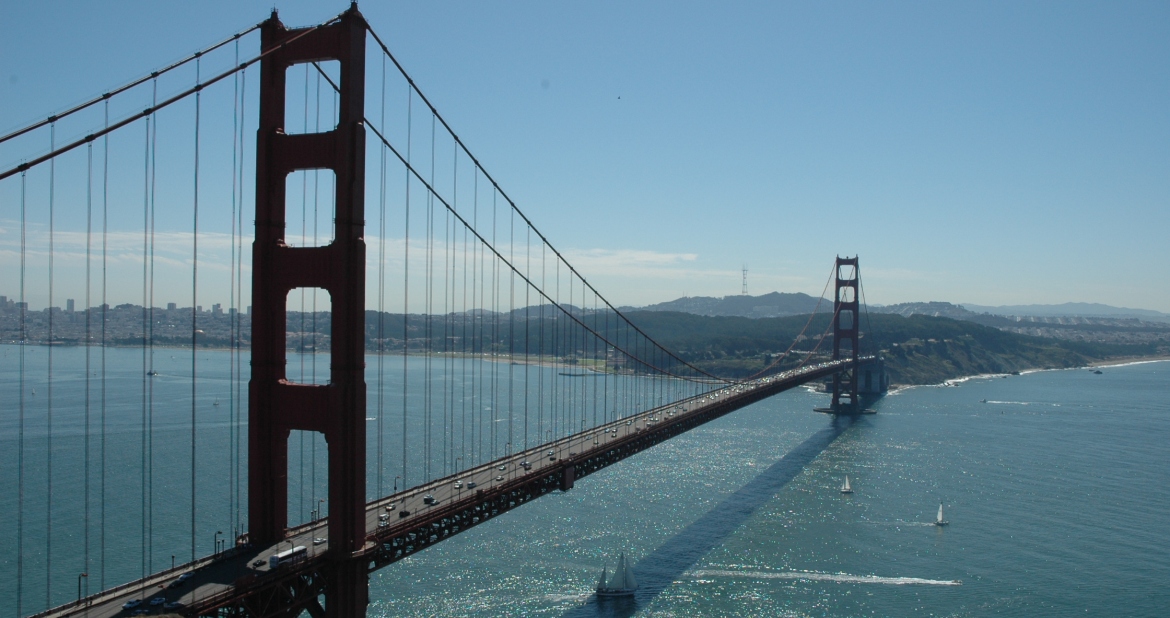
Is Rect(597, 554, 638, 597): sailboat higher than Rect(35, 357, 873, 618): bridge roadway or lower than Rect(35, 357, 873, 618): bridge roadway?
lower

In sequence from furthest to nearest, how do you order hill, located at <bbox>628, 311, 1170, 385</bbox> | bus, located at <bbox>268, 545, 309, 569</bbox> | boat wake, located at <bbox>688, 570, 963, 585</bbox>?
hill, located at <bbox>628, 311, 1170, 385</bbox>
boat wake, located at <bbox>688, 570, 963, 585</bbox>
bus, located at <bbox>268, 545, 309, 569</bbox>

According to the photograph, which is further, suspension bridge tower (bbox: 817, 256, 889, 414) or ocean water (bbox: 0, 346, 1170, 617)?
suspension bridge tower (bbox: 817, 256, 889, 414)

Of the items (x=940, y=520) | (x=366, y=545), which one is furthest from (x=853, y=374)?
(x=366, y=545)

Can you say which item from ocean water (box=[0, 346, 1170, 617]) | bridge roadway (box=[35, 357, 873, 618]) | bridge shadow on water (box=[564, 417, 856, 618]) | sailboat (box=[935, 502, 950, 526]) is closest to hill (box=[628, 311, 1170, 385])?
ocean water (box=[0, 346, 1170, 617])

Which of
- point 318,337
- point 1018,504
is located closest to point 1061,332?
point 318,337

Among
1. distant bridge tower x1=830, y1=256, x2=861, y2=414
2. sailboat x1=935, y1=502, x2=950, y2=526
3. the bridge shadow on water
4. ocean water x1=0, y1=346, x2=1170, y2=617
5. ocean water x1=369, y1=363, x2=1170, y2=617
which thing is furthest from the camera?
distant bridge tower x1=830, y1=256, x2=861, y2=414

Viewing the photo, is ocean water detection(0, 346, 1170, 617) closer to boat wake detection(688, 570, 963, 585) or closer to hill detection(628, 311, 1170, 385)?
boat wake detection(688, 570, 963, 585)

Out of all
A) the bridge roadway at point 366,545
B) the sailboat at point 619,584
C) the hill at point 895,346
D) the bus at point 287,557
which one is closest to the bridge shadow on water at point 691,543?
the sailboat at point 619,584

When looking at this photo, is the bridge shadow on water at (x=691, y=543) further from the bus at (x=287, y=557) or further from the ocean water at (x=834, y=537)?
the bus at (x=287, y=557)

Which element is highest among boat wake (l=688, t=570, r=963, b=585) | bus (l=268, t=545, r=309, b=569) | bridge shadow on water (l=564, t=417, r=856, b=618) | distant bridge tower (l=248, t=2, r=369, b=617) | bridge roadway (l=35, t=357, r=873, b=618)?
distant bridge tower (l=248, t=2, r=369, b=617)
